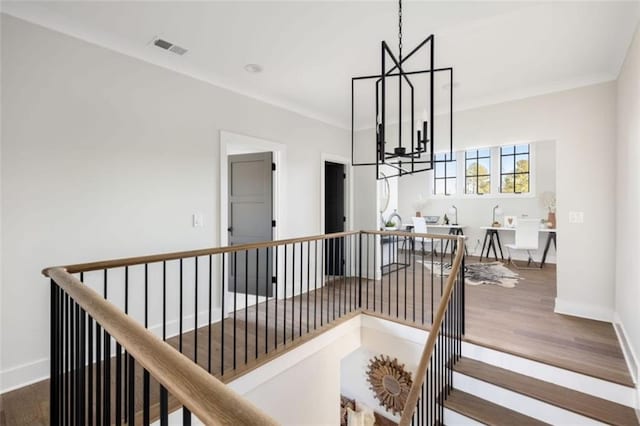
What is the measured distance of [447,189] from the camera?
8375mm

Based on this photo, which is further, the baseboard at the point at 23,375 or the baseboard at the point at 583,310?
the baseboard at the point at 583,310

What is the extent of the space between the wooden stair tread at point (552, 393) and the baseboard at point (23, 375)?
11.3ft

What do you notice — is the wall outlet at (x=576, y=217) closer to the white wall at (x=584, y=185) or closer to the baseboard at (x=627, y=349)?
the white wall at (x=584, y=185)

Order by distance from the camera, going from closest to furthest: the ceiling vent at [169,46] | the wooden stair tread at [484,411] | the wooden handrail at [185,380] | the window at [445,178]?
the wooden handrail at [185,380]
the wooden stair tread at [484,411]
the ceiling vent at [169,46]
the window at [445,178]

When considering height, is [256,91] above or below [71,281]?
above

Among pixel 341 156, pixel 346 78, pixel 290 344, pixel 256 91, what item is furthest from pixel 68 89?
pixel 341 156

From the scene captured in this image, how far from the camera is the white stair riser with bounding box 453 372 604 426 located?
91.4 inches

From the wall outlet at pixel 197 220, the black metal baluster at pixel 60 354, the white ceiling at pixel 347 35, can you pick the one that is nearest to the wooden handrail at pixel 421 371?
the black metal baluster at pixel 60 354

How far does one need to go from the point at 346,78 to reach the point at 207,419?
142 inches

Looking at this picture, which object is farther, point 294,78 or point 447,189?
point 447,189

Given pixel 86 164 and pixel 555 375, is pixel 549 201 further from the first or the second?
pixel 86 164

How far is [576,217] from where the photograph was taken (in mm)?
3529

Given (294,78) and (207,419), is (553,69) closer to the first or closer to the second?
(294,78)

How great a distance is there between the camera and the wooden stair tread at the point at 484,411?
2.45 meters
